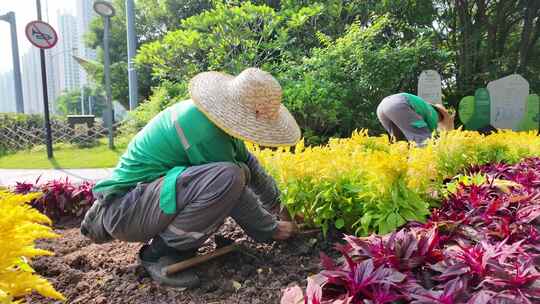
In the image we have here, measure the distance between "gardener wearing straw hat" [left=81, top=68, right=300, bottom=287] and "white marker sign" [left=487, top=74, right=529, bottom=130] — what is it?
853cm

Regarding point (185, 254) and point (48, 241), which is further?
point (48, 241)

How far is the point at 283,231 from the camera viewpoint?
2314 mm

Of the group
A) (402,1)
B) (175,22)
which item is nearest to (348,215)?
(402,1)

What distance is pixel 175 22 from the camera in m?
18.0

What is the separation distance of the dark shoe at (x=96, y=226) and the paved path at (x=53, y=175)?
4.73 meters

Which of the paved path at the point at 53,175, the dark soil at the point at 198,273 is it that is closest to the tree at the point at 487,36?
the paved path at the point at 53,175

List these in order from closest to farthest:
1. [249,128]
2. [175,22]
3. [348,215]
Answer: [249,128]
[348,215]
[175,22]

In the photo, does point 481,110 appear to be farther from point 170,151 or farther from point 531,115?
point 170,151

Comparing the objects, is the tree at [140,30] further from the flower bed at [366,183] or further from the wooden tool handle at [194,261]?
the wooden tool handle at [194,261]

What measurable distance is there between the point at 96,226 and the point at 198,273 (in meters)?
0.61

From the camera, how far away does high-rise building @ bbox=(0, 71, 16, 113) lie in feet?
216

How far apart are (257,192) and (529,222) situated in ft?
4.46

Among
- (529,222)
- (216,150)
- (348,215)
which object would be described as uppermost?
(216,150)

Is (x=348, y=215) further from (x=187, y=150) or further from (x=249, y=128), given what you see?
(x=187, y=150)
